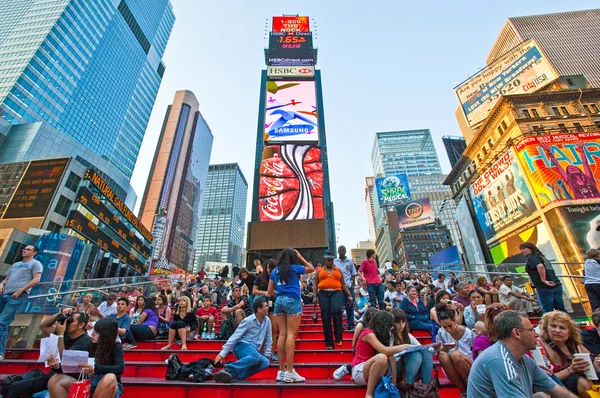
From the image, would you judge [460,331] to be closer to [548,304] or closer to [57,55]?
[548,304]

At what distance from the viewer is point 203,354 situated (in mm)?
5375

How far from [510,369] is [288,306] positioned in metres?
2.86

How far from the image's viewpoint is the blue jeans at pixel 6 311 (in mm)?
4930

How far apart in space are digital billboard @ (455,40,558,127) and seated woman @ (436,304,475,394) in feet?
115

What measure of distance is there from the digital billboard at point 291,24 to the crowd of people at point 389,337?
50869mm

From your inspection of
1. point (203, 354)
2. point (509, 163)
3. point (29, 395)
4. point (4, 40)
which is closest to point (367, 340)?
point (203, 354)

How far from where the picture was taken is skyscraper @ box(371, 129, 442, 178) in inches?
4724

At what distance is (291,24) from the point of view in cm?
4847

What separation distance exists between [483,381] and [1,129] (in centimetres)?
7353

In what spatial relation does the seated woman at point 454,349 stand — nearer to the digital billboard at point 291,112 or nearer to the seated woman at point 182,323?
the seated woman at point 182,323

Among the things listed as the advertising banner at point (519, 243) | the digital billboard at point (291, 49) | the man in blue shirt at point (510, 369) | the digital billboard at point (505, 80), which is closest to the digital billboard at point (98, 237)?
the digital billboard at point (291, 49)

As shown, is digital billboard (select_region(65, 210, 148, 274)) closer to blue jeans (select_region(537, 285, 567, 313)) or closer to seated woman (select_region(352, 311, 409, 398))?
seated woman (select_region(352, 311, 409, 398))

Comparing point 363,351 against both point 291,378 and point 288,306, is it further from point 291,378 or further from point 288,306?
point 288,306

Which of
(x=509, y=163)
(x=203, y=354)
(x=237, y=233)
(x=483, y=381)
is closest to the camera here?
(x=483, y=381)
